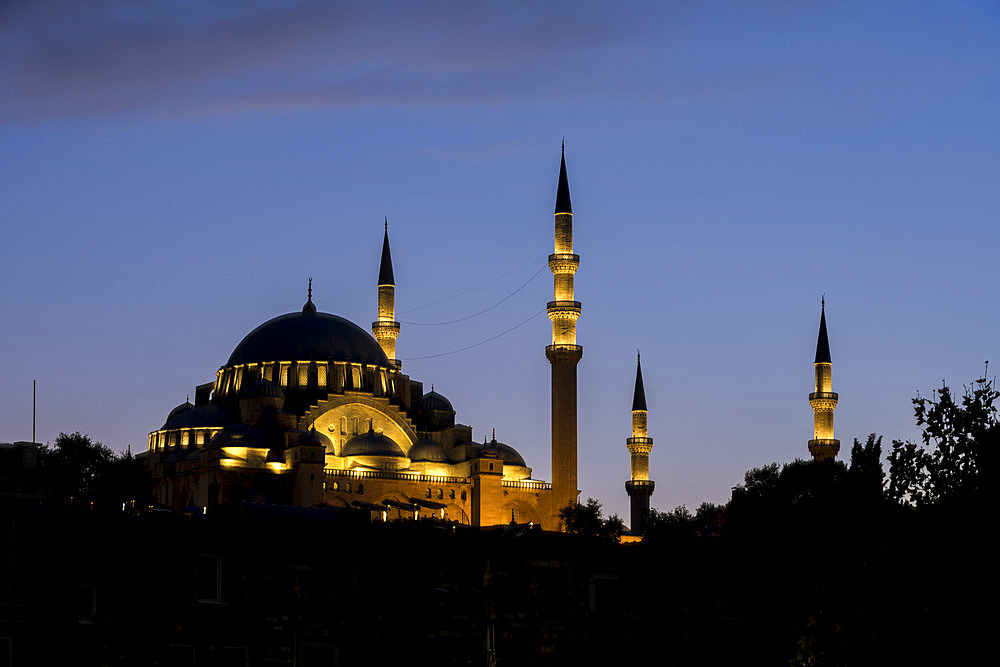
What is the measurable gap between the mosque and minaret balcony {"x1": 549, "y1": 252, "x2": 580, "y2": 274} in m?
0.04

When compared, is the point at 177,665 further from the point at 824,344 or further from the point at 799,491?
the point at 824,344

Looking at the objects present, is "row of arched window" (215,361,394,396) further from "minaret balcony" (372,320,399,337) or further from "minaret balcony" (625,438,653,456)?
"minaret balcony" (625,438,653,456)

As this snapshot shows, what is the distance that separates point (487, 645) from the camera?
25.3 metres

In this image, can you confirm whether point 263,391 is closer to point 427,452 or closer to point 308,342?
point 308,342

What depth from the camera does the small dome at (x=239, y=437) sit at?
68.6 meters

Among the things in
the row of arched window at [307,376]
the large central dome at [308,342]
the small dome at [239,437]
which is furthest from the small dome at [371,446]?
the large central dome at [308,342]

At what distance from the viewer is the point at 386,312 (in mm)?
Answer: 84312

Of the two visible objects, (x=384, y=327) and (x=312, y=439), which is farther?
(x=384, y=327)

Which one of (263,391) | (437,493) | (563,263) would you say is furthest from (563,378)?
(263,391)

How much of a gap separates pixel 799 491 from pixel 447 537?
31.4m

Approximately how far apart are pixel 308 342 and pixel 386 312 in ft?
25.0

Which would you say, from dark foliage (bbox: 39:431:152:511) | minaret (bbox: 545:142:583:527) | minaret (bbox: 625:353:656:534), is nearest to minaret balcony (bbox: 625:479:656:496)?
minaret (bbox: 625:353:656:534)

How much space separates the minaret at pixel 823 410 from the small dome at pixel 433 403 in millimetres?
17642

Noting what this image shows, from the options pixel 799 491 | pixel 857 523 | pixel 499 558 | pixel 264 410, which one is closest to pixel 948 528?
pixel 857 523
